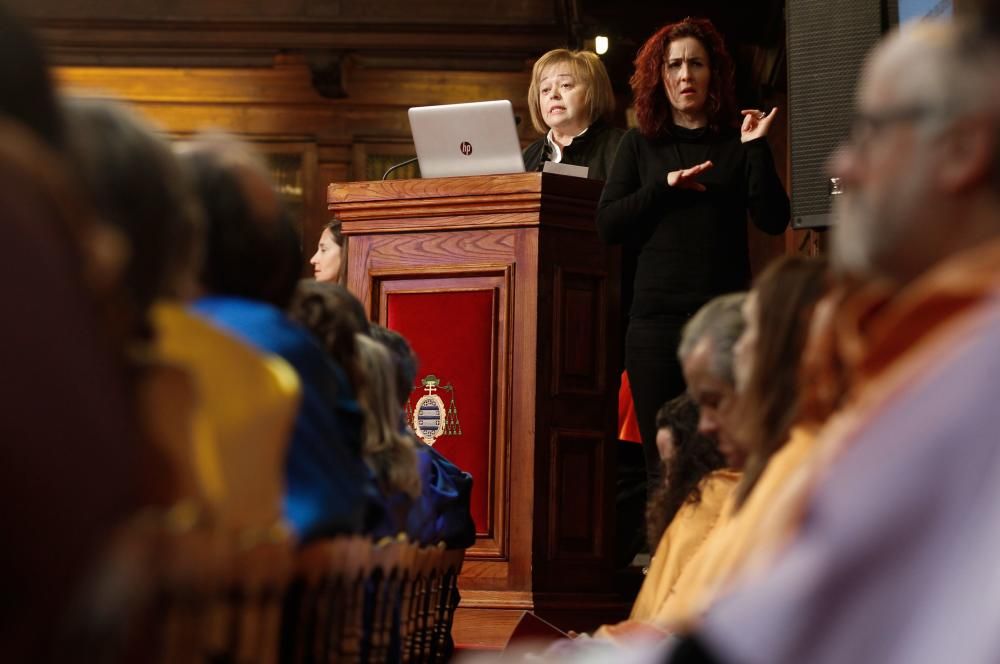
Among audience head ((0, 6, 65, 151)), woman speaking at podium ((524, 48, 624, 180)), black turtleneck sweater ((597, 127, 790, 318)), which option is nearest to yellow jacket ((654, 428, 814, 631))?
audience head ((0, 6, 65, 151))

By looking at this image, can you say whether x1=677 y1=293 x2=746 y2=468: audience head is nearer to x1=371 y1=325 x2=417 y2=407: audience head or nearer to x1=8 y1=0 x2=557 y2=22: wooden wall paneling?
x1=371 y1=325 x2=417 y2=407: audience head

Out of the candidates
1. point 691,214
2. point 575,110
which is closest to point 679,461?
point 691,214

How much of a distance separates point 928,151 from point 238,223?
0.98 m

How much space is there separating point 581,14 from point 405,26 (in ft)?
5.24

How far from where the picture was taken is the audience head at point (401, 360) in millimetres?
3422

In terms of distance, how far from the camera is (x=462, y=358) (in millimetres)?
4539

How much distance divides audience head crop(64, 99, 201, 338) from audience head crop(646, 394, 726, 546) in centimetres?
158

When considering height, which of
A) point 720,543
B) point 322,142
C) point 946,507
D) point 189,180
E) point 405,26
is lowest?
point 720,543

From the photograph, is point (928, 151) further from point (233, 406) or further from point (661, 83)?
point (661, 83)

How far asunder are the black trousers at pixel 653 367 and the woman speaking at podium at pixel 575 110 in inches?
39.4

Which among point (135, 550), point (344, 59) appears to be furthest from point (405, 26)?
point (135, 550)

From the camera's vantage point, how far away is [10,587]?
1152mm

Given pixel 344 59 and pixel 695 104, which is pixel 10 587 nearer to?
pixel 695 104

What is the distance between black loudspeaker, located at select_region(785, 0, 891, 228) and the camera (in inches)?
168
